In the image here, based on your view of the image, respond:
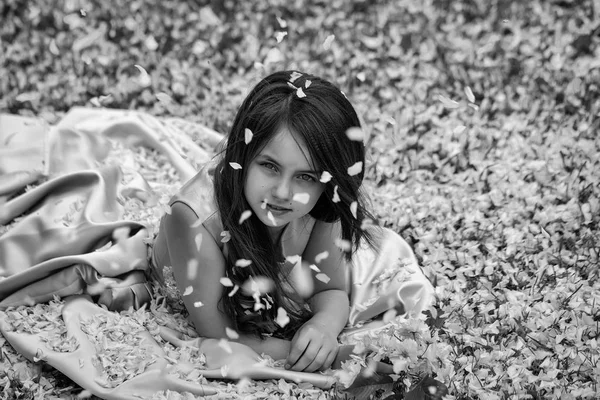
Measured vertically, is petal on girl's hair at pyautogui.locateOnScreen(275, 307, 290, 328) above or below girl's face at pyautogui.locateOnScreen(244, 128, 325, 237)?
below

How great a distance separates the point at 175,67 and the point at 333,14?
1413 mm

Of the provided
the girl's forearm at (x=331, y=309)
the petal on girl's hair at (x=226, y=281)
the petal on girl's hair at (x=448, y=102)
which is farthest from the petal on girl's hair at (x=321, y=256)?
the petal on girl's hair at (x=448, y=102)

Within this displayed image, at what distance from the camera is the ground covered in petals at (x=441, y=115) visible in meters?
2.76

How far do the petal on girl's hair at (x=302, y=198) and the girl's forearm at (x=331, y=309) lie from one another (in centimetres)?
55

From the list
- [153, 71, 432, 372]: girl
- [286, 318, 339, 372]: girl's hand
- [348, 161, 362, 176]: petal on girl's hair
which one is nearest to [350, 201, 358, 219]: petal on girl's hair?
[153, 71, 432, 372]: girl

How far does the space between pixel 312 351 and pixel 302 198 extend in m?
0.59

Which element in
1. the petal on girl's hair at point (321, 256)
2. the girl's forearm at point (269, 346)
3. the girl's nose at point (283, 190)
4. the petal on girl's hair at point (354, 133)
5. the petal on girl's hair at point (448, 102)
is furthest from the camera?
the petal on girl's hair at point (448, 102)

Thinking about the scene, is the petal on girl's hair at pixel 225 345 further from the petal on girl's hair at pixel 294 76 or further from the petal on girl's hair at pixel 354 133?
the petal on girl's hair at pixel 294 76

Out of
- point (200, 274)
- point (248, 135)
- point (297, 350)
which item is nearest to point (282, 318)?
point (297, 350)

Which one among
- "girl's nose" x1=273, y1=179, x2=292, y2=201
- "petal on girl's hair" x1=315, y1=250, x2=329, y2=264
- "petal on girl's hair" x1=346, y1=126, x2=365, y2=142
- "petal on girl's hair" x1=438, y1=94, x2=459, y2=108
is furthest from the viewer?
"petal on girl's hair" x1=438, y1=94, x2=459, y2=108

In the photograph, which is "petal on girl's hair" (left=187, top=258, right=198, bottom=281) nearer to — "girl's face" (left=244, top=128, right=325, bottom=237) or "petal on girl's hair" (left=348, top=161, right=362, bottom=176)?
"girl's face" (left=244, top=128, right=325, bottom=237)

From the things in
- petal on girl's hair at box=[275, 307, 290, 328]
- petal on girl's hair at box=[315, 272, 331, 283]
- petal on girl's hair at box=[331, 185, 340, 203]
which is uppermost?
petal on girl's hair at box=[331, 185, 340, 203]

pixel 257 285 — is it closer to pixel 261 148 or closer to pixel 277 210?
pixel 277 210

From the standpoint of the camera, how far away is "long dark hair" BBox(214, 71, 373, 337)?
2.52m
